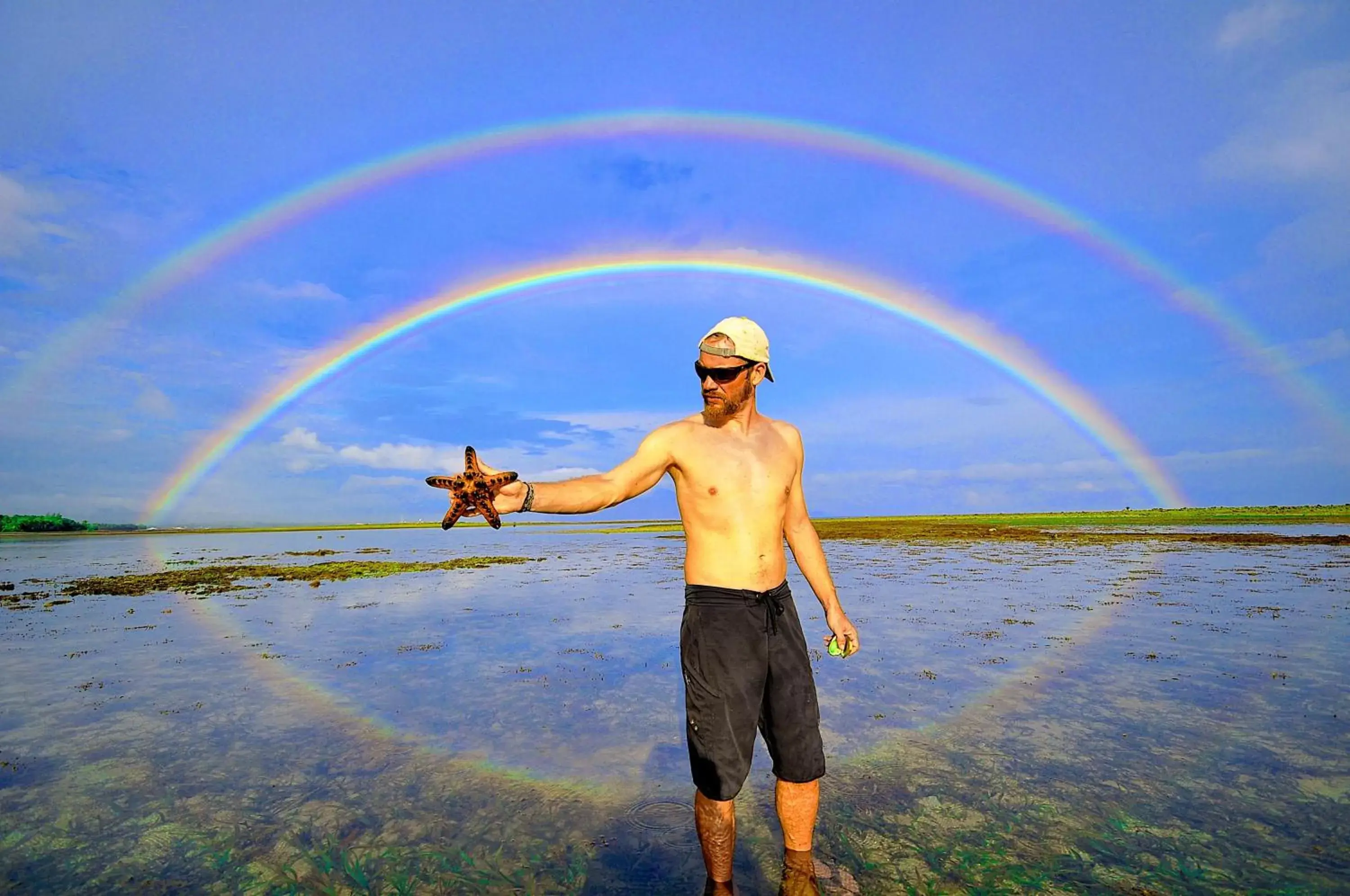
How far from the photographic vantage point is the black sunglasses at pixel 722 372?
442 centimetres

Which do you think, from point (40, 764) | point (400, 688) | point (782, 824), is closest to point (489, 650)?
point (400, 688)

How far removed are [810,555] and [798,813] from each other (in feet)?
5.62

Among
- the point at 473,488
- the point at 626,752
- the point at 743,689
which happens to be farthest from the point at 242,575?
the point at 743,689

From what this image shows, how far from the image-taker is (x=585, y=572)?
1142 inches

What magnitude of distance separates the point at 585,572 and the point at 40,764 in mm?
22130

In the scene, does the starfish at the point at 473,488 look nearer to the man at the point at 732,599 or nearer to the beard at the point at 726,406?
the man at the point at 732,599

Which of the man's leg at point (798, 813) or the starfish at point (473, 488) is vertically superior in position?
the starfish at point (473, 488)

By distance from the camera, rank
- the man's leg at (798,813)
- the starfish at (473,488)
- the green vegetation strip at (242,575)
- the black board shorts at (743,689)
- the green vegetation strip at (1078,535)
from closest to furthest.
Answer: the starfish at (473,488)
the black board shorts at (743,689)
the man's leg at (798,813)
the green vegetation strip at (242,575)
the green vegetation strip at (1078,535)

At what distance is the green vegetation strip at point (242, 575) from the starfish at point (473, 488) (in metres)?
24.6

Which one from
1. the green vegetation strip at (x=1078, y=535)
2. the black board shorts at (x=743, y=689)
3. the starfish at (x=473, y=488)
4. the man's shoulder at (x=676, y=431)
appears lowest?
the green vegetation strip at (x=1078, y=535)

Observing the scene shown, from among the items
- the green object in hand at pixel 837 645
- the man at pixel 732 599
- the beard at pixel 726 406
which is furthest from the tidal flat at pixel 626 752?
the beard at pixel 726 406

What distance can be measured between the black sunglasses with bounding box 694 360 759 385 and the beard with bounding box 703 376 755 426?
0.32 feet

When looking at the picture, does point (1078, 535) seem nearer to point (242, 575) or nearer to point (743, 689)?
point (242, 575)

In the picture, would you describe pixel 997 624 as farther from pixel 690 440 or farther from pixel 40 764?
pixel 40 764
